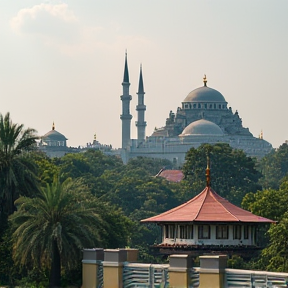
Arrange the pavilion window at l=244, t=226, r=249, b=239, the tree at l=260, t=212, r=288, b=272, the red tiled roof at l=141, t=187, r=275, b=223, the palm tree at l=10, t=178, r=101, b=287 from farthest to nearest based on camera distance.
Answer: the tree at l=260, t=212, r=288, b=272, the pavilion window at l=244, t=226, r=249, b=239, the red tiled roof at l=141, t=187, r=275, b=223, the palm tree at l=10, t=178, r=101, b=287

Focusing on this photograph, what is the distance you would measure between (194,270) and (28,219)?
8.22m

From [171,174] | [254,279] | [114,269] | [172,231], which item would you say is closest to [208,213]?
[172,231]

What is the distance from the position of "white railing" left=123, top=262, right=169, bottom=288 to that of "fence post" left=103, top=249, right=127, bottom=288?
0.10 m

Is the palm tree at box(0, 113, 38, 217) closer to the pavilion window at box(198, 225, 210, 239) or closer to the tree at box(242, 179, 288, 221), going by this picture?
the pavilion window at box(198, 225, 210, 239)

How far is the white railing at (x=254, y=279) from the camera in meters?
18.1

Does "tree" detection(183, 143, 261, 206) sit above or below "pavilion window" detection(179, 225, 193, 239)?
above

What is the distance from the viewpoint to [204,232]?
32.1m

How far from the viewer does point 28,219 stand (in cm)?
2670

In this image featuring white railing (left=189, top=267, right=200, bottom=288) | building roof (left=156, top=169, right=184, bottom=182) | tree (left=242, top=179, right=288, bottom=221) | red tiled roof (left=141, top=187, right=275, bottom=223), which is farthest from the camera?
building roof (left=156, top=169, right=184, bottom=182)

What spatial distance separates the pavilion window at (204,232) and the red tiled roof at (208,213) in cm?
46

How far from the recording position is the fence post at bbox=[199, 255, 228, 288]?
18688mm

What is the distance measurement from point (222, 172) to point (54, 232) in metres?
76.3

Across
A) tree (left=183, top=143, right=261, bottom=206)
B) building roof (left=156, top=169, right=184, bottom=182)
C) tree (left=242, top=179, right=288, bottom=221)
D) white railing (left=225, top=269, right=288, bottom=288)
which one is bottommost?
white railing (left=225, top=269, right=288, bottom=288)

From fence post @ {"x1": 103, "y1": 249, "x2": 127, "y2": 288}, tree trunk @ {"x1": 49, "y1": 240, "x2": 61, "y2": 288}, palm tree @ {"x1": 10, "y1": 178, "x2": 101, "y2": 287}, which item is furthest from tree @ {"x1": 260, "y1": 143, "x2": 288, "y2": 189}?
fence post @ {"x1": 103, "y1": 249, "x2": 127, "y2": 288}
